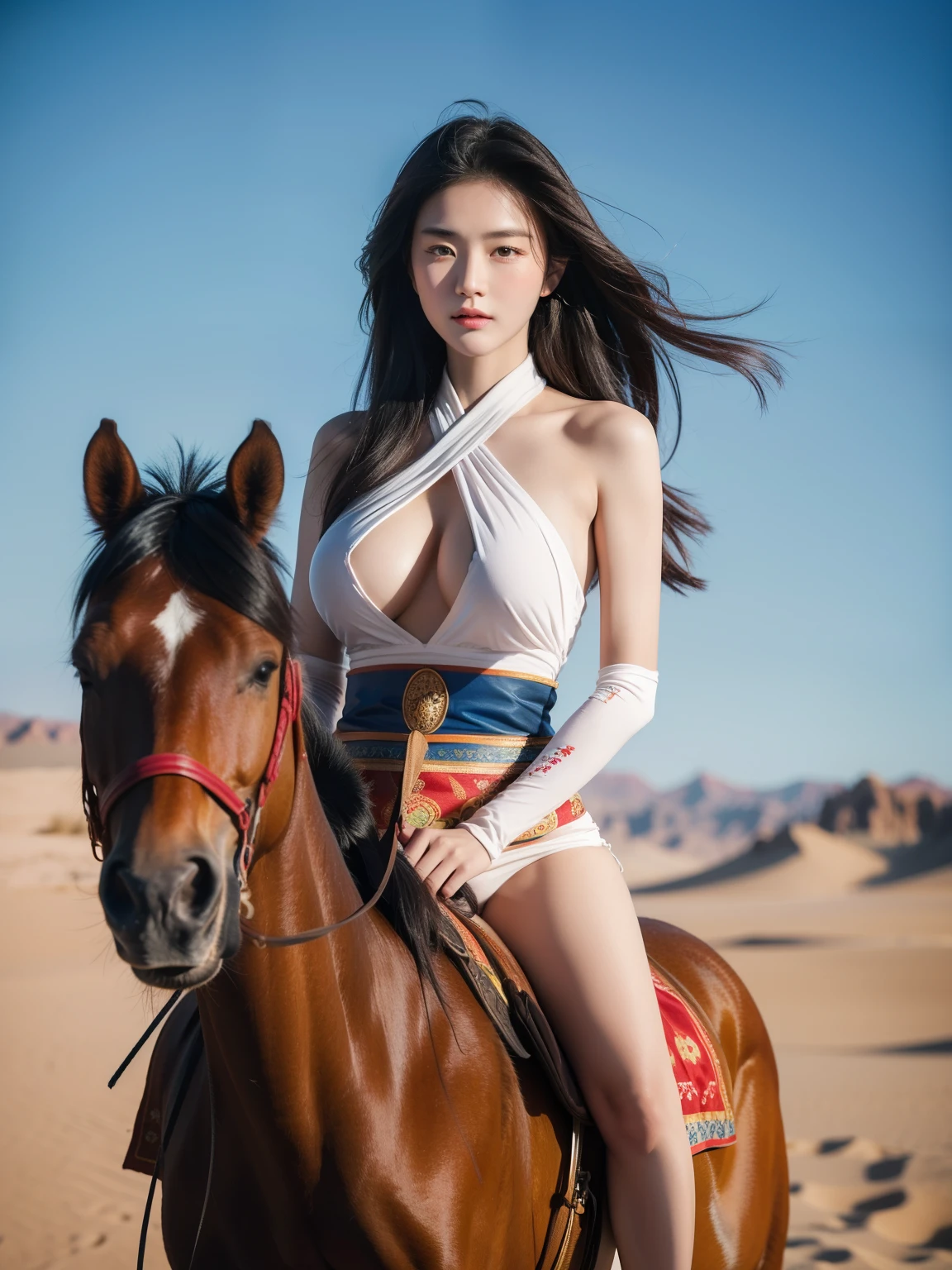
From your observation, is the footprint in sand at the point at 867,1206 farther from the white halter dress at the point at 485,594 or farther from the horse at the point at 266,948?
the white halter dress at the point at 485,594

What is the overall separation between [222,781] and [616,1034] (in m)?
1.09

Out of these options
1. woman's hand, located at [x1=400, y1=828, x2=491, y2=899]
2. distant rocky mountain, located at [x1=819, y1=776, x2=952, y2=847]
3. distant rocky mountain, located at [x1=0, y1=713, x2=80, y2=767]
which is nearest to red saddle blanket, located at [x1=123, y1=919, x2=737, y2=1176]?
woman's hand, located at [x1=400, y1=828, x2=491, y2=899]

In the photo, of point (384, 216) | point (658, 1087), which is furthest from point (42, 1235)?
point (384, 216)

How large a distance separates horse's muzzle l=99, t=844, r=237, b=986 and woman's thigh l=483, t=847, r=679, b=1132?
Result: 37.9 inches

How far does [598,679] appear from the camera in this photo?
2.39 meters

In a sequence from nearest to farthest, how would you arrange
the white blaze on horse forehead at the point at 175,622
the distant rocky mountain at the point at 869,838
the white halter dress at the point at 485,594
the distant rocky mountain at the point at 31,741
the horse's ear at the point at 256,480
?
the white blaze on horse forehead at the point at 175,622 → the horse's ear at the point at 256,480 → the white halter dress at the point at 485,594 → the distant rocky mountain at the point at 31,741 → the distant rocky mountain at the point at 869,838

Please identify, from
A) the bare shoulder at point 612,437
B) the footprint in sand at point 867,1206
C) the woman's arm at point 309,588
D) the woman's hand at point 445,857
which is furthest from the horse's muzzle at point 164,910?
the footprint in sand at point 867,1206

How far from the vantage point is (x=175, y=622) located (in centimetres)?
153

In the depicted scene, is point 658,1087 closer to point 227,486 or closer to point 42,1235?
point 227,486

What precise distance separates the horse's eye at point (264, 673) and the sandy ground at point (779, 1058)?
449 mm

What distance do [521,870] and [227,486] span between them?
104 centimetres

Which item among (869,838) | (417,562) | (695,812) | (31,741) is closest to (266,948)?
(417,562)

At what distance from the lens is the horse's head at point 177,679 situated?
137 cm

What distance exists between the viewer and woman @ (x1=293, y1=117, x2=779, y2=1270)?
2.20 m
